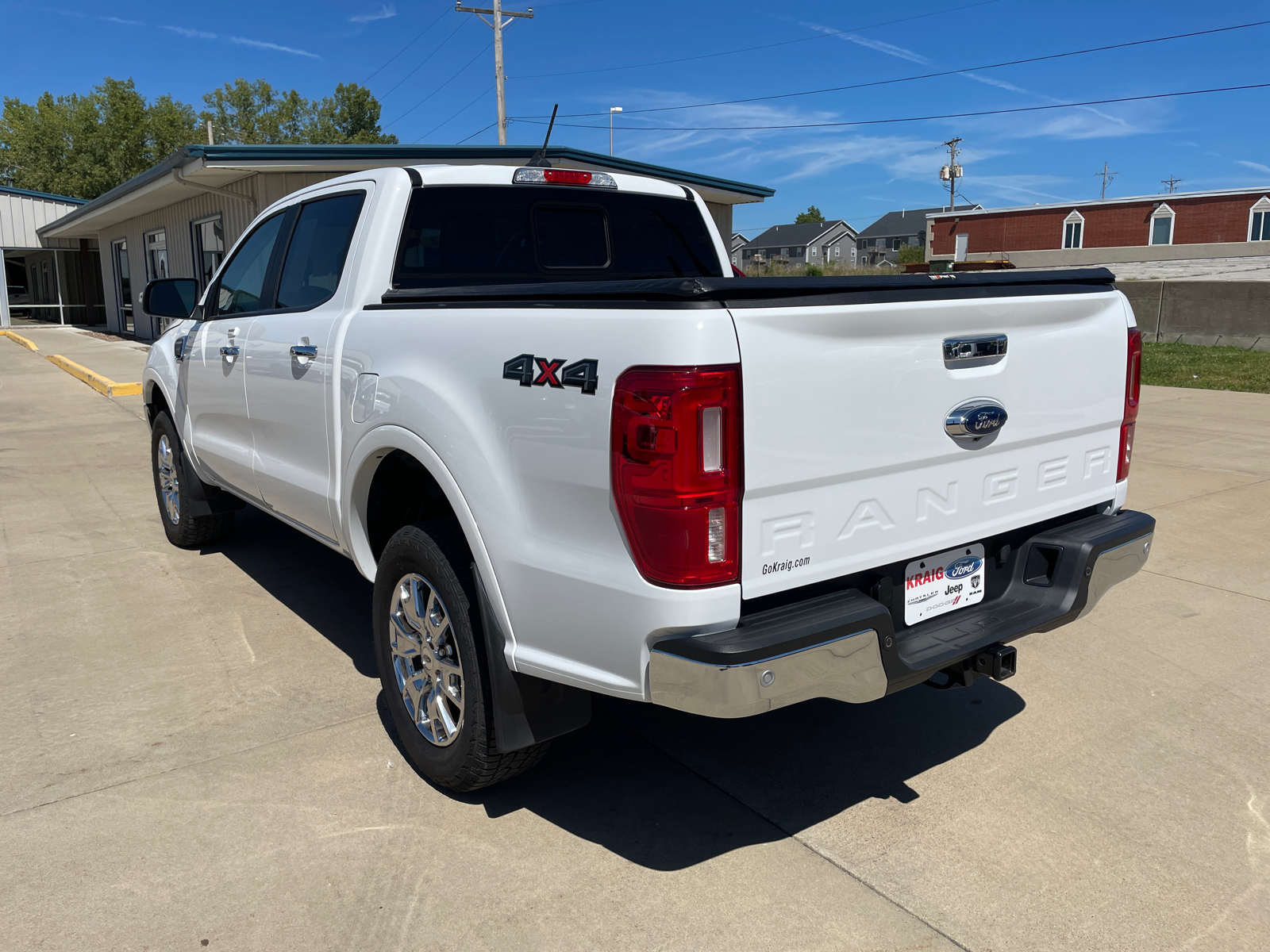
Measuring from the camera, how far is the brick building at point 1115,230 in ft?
163

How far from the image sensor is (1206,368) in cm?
1617

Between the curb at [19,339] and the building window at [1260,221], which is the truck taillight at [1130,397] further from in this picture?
the building window at [1260,221]

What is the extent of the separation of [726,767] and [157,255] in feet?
78.2

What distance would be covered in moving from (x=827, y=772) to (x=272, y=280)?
309 centimetres

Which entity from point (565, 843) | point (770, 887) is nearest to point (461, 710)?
point (565, 843)

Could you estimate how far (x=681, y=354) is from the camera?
219cm

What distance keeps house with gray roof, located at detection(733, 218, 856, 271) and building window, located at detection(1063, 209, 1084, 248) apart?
2192 inches

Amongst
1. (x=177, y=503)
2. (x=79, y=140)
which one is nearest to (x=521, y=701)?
(x=177, y=503)

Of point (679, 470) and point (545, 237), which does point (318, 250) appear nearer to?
point (545, 237)

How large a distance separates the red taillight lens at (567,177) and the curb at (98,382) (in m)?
12.6

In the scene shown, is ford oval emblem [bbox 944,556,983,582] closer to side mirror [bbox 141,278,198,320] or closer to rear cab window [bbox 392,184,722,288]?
rear cab window [bbox 392,184,722,288]

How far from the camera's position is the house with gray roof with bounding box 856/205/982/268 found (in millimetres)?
104875

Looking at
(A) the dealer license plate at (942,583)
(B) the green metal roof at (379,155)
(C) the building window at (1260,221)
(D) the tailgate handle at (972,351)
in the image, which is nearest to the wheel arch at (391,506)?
(A) the dealer license plate at (942,583)

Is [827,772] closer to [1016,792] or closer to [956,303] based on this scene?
[1016,792]
